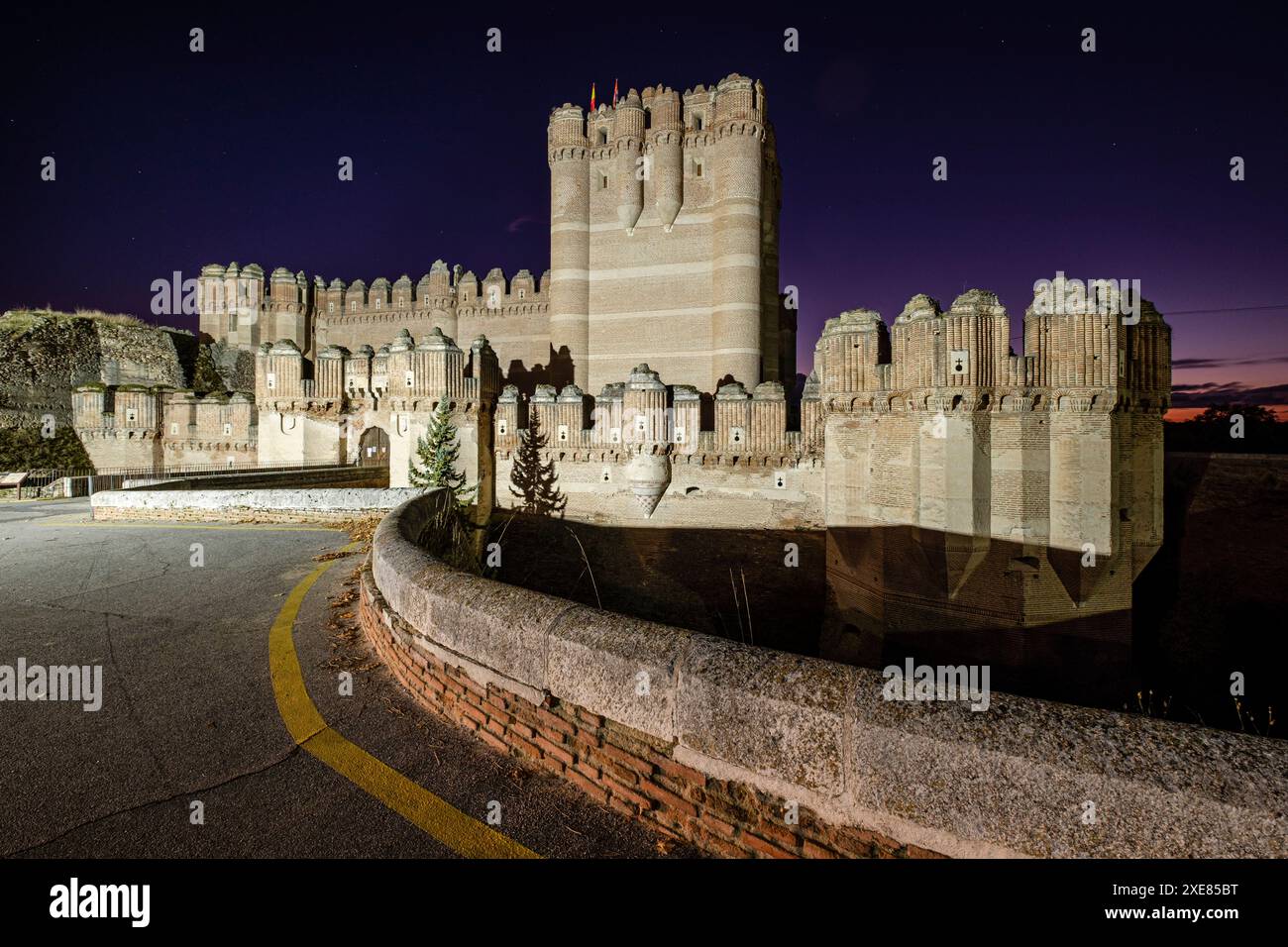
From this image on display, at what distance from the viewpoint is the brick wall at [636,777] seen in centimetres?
201

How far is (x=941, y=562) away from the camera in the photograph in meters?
11.5

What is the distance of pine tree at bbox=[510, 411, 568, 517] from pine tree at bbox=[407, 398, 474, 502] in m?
1.97

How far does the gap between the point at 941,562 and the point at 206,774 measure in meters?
12.1

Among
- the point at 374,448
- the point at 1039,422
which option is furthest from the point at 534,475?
the point at 1039,422

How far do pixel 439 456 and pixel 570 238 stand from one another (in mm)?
14329

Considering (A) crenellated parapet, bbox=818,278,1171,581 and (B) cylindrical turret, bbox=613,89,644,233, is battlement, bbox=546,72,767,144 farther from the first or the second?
(A) crenellated parapet, bbox=818,278,1171,581

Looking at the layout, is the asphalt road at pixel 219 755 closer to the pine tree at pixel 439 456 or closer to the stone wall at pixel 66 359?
the pine tree at pixel 439 456

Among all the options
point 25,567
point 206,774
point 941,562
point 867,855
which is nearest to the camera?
point 867,855

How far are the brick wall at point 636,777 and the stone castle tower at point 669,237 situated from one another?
72.5ft

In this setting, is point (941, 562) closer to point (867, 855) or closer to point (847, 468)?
point (847, 468)

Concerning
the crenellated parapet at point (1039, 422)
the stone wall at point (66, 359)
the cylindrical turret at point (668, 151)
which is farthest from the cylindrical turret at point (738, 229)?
the stone wall at point (66, 359)

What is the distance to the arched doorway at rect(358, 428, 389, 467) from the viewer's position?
21.1 meters

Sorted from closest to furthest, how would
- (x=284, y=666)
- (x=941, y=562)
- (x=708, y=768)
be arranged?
(x=708, y=768), (x=284, y=666), (x=941, y=562)
